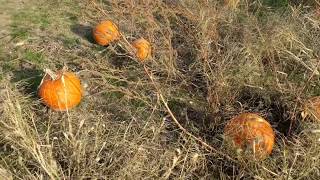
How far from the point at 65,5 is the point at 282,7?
2.66 m

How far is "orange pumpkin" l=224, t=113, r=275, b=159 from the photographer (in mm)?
3346

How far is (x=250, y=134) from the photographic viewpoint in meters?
3.43

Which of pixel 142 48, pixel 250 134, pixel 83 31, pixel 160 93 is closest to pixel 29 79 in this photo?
pixel 142 48

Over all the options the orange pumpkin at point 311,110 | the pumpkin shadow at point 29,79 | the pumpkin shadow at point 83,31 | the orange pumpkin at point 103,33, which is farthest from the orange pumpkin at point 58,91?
the orange pumpkin at point 311,110

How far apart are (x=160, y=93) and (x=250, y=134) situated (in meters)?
0.71

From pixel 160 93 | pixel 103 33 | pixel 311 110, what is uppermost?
pixel 160 93

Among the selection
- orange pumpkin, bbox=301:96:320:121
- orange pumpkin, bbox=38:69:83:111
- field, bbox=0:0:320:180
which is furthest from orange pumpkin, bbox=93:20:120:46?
orange pumpkin, bbox=301:96:320:121

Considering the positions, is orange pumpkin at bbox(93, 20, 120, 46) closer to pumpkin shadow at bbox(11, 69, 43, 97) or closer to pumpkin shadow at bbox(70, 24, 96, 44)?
pumpkin shadow at bbox(70, 24, 96, 44)

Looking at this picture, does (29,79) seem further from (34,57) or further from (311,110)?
(311,110)

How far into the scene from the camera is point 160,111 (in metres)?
4.07

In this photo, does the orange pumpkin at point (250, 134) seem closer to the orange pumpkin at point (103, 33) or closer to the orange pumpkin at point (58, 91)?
the orange pumpkin at point (58, 91)

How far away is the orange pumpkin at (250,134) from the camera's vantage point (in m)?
3.35

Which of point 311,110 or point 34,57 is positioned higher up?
point 311,110

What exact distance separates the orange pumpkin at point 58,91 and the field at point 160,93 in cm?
8
